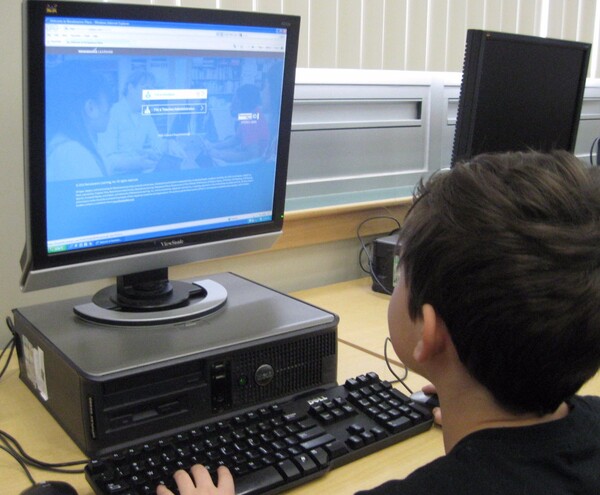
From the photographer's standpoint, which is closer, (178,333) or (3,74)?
(178,333)

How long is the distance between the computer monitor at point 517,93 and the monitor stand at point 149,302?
1.90 feet

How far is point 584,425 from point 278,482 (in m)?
0.33

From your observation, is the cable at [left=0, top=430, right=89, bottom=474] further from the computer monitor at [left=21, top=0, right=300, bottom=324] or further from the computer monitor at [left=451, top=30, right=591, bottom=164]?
the computer monitor at [left=451, top=30, right=591, bottom=164]

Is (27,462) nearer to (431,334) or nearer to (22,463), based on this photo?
(22,463)

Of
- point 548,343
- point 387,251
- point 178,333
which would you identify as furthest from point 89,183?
point 387,251

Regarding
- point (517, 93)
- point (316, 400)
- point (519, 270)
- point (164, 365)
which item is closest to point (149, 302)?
point (164, 365)

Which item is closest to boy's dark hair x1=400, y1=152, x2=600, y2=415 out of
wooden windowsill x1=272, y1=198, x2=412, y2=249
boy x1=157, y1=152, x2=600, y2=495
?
boy x1=157, y1=152, x2=600, y2=495

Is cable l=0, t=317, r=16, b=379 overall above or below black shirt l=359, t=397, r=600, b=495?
below

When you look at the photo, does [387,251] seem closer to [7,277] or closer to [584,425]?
[7,277]

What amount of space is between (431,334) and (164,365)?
36 cm

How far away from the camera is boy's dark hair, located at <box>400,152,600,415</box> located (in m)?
0.64

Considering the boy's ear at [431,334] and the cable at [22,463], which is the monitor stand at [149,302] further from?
the boy's ear at [431,334]

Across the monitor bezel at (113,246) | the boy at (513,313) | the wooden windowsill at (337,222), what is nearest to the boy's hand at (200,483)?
the boy at (513,313)

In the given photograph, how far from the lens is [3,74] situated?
3.74 feet
